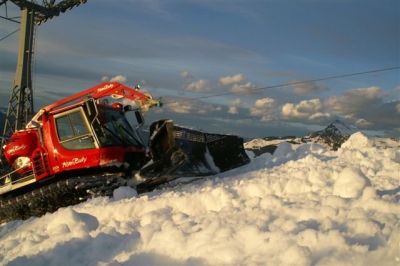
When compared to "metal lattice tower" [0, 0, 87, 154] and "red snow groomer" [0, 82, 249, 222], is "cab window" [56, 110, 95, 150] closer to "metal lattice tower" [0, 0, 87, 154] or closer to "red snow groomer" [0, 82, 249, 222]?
"red snow groomer" [0, 82, 249, 222]

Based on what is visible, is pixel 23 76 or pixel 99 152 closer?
pixel 99 152

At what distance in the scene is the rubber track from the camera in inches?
414

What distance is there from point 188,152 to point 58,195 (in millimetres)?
2974

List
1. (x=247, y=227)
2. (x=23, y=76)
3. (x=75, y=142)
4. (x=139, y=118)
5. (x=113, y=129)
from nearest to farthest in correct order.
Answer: (x=247, y=227) → (x=75, y=142) → (x=113, y=129) → (x=139, y=118) → (x=23, y=76)

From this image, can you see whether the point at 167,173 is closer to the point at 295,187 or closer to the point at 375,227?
the point at 295,187

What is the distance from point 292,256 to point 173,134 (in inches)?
257

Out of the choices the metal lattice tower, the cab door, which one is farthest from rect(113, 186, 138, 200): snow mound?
the metal lattice tower

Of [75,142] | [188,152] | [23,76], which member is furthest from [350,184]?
[23,76]

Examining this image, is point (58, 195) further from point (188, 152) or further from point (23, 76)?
point (23, 76)

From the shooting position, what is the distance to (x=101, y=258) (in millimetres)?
6250

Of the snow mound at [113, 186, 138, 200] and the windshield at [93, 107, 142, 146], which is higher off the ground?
the windshield at [93, 107, 142, 146]

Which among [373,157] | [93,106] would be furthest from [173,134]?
[373,157]

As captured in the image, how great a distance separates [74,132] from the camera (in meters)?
11.8

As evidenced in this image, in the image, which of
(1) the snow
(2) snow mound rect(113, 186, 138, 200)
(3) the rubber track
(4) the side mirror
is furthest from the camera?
(4) the side mirror
